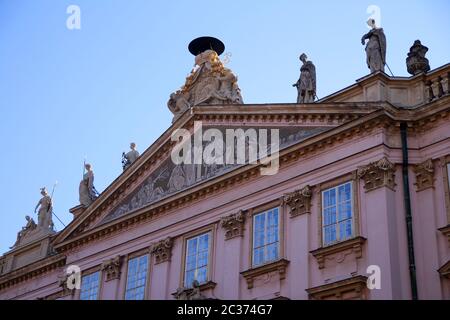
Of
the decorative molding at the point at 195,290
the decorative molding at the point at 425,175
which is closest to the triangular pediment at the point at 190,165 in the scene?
the decorative molding at the point at 425,175

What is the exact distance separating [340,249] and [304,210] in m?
2.01

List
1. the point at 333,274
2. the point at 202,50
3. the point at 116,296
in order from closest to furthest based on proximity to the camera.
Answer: the point at 333,274 → the point at 116,296 → the point at 202,50

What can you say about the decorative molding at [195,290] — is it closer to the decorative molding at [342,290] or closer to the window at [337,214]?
the decorative molding at [342,290]

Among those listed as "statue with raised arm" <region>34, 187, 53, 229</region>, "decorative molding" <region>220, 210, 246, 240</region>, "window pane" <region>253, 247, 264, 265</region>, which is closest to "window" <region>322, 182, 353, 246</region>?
"window pane" <region>253, 247, 264, 265</region>

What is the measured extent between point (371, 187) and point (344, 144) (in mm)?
1800

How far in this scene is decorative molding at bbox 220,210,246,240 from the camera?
25.3 meters

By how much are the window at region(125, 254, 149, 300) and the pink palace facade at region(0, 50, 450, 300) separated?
0.05 meters

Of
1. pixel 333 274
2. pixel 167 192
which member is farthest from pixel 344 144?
pixel 167 192

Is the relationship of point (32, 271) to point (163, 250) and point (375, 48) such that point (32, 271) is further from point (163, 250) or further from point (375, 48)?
point (375, 48)

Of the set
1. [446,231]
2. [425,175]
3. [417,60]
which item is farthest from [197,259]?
[417,60]

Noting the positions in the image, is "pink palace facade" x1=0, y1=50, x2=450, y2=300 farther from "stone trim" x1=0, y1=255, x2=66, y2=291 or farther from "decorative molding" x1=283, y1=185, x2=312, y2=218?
"stone trim" x1=0, y1=255, x2=66, y2=291

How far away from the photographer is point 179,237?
27297 millimetres
